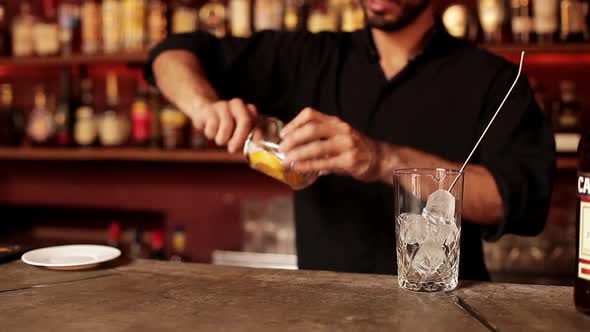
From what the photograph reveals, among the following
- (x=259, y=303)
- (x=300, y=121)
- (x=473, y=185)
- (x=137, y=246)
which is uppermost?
(x=300, y=121)

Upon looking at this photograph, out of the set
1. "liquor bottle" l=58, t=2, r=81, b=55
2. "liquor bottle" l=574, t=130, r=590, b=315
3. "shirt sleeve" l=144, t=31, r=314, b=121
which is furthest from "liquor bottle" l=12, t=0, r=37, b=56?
"liquor bottle" l=574, t=130, r=590, b=315

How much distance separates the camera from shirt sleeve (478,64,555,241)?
1.32 metres

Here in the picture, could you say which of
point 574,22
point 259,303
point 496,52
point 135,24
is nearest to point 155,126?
point 135,24

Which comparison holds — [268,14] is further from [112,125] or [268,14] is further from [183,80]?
[183,80]

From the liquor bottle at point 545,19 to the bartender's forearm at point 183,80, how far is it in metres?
1.32

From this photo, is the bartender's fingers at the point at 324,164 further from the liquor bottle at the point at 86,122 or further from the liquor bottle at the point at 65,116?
the liquor bottle at the point at 65,116

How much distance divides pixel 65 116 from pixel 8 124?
13.3 inches

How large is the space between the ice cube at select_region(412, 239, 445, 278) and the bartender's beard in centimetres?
79

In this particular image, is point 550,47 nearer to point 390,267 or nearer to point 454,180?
point 390,267

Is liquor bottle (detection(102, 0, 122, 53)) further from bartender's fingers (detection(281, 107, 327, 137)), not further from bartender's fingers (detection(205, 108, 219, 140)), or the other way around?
bartender's fingers (detection(281, 107, 327, 137))

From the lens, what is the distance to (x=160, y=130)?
110 inches

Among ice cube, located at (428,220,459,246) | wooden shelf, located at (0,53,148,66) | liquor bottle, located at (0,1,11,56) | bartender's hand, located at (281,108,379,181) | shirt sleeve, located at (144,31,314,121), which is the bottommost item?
ice cube, located at (428,220,459,246)

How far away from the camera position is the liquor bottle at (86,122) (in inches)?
112

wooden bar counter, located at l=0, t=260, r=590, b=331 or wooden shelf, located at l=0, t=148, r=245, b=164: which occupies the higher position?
wooden shelf, located at l=0, t=148, r=245, b=164
